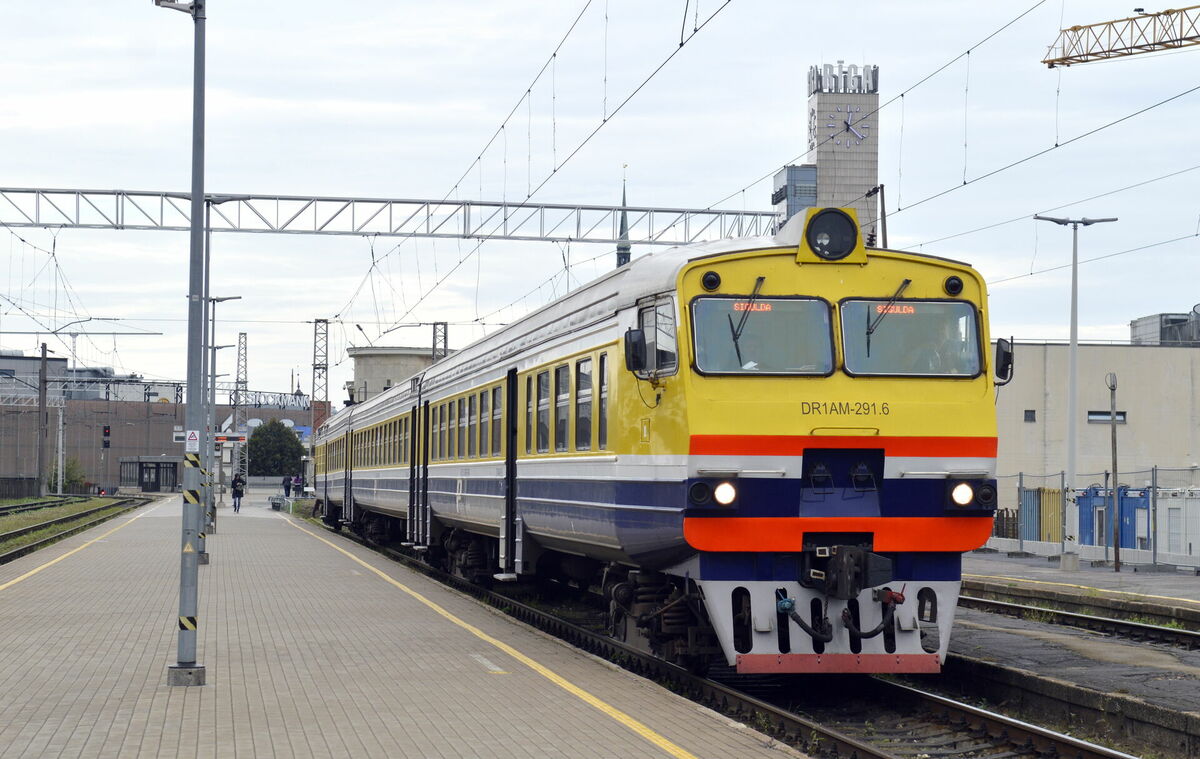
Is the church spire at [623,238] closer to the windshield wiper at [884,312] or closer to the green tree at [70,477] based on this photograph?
the windshield wiper at [884,312]

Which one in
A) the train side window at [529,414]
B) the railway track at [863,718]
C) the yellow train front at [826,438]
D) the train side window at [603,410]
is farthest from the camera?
the train side window at [529,414]

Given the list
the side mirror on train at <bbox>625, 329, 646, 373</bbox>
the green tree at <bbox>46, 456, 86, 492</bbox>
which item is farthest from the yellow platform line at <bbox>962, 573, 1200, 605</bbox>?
the green tree at <bbox>46, 456, 86, 492</bbox>

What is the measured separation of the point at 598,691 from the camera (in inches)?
435

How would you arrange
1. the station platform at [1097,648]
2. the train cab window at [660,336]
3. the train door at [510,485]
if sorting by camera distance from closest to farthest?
the station platform at [1097,648], the train cab window at [660,336], the train door at [510,485]

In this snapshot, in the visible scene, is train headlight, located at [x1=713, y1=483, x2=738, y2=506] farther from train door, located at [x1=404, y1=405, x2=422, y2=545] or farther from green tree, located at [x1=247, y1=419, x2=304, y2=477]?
green tree, located at [x1=247, y1=419, x2=304, y2=477]

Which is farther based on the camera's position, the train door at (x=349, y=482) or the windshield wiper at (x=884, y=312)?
the train door at (x=349, y=482)

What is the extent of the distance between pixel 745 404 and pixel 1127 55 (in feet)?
204

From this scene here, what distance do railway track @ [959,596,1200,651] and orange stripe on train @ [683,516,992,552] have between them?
4.29 metres

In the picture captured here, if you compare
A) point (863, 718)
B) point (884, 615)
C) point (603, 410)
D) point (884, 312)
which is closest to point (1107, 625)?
point (863, 718)

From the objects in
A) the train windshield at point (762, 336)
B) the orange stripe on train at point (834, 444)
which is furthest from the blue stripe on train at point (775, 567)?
the train windshield at point (762, 336)

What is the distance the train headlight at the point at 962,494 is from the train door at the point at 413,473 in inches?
567

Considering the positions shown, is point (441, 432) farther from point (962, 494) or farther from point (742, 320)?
point (962, 494)

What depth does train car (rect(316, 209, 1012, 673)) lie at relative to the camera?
1055 cm

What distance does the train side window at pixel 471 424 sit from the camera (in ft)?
62.0
